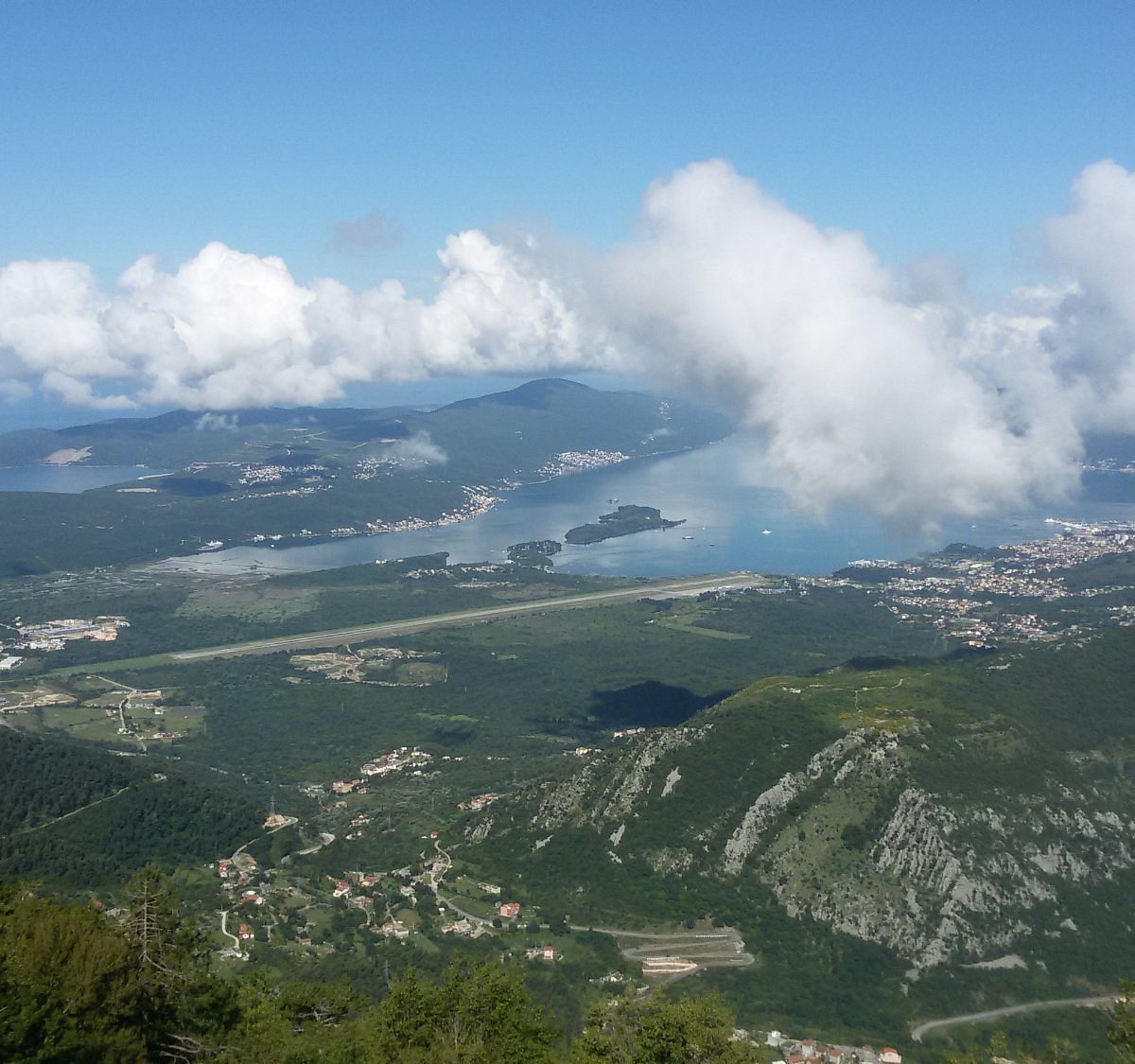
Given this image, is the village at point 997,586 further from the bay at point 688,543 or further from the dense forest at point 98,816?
the dense forest at point 98,816

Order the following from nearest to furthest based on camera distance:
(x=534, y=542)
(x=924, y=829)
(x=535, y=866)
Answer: (x=924, y=829)
(x=535, y=866)
(x=534, y=542)

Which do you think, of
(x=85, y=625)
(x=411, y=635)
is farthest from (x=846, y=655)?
(x=85, y=625)

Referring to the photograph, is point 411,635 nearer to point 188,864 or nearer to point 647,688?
point 647,688

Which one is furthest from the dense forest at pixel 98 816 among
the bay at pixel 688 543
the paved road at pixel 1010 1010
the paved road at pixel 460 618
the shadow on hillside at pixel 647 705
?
the bay at pixel 688 543

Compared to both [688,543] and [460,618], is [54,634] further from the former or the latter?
[688,543]

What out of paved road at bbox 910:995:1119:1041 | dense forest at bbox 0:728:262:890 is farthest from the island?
paved road at bbox 910:995:1119:1041

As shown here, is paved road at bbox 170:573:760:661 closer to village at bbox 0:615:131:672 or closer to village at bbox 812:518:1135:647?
village at bbox 0:615:131:672
